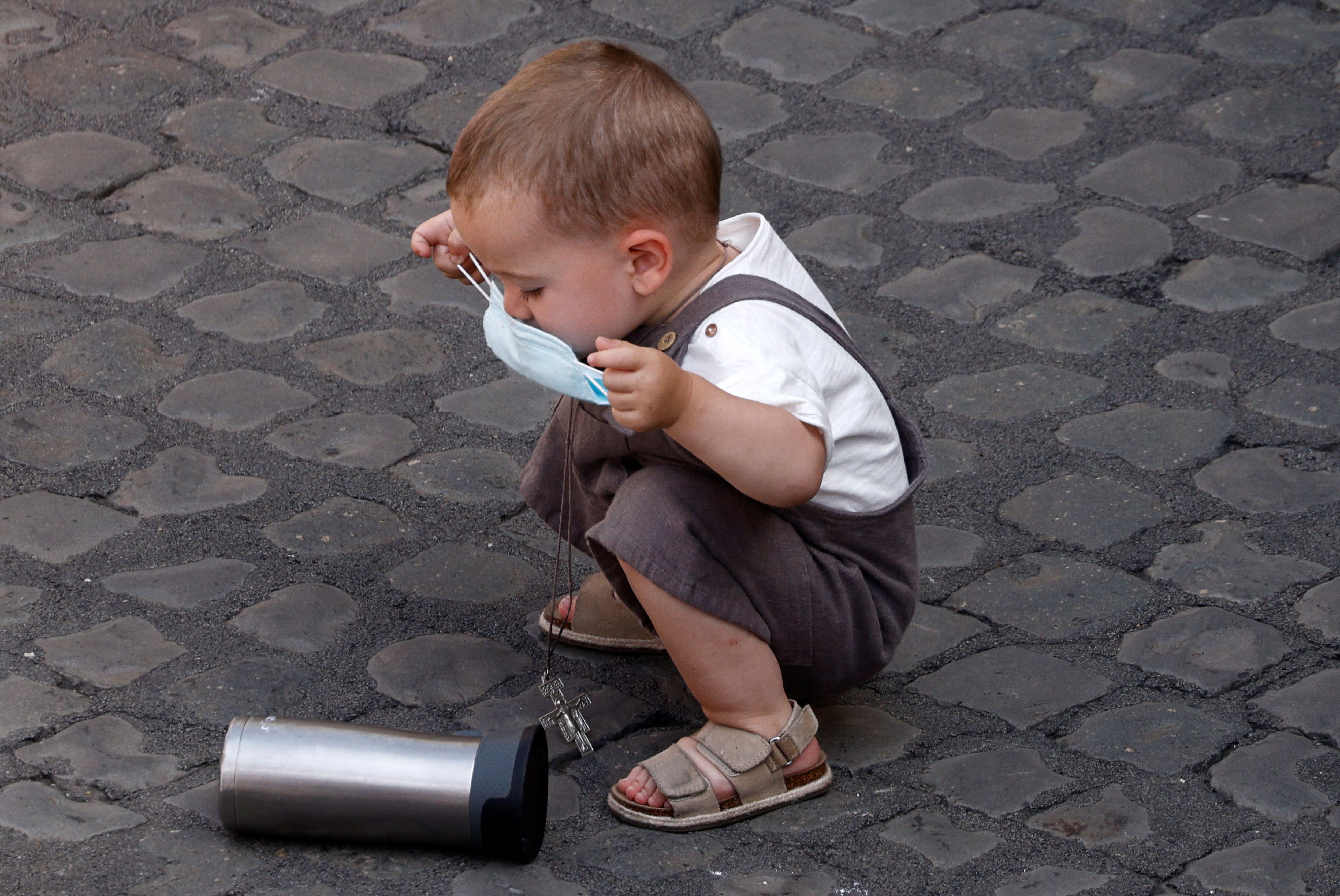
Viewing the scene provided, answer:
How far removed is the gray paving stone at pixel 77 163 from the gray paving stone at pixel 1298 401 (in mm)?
2456

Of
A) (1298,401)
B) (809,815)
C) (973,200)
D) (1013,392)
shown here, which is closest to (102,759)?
(809,815)

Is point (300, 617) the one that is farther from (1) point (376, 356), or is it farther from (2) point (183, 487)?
(1) point (376, 356)

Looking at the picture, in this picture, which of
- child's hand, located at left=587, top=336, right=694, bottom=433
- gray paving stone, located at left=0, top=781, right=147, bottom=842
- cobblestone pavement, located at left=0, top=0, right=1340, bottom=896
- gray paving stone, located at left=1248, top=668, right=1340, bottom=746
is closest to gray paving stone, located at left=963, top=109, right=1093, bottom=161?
cobblestone pavement, located at left=0, top=0, right=1340, bottom=896

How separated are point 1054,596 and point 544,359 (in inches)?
41.8

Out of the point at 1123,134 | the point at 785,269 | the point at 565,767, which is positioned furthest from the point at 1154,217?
the point at 565,767

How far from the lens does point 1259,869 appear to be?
6.48ft

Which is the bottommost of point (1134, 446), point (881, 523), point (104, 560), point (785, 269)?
point (104, 560)

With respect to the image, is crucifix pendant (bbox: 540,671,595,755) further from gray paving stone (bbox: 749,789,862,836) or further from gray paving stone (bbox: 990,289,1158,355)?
gray paving stone (bbox: 990,289,1158,355)

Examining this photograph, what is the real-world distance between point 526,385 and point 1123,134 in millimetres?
1648

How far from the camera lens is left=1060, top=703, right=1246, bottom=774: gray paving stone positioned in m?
2.21

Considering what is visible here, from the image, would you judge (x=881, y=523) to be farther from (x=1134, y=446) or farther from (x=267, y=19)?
(x=267, y=19)

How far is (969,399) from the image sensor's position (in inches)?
122

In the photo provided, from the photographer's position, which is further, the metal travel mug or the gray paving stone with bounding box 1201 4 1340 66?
the gray paving stone with bounding box 1201 4 1340 66

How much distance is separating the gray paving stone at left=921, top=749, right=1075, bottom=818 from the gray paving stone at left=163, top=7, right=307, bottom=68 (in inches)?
107
